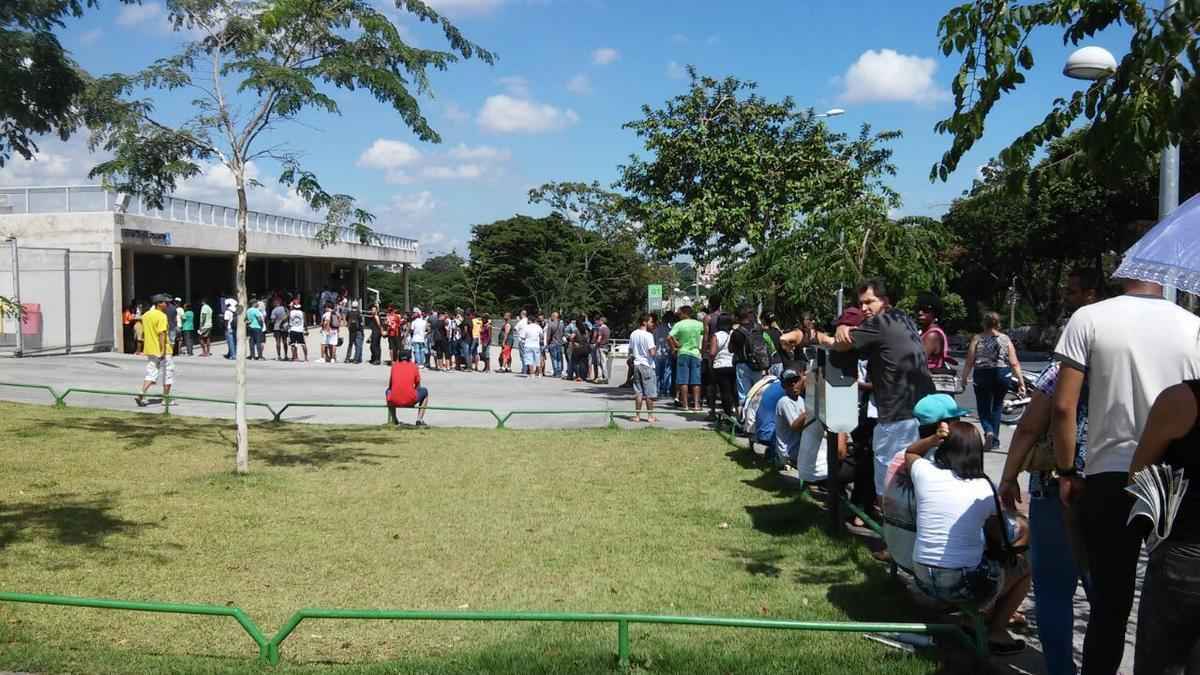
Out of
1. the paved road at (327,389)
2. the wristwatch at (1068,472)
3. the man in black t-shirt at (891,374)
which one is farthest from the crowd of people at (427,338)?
the wristwatch at (1068,472)

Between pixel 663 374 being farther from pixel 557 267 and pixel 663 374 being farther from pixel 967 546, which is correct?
pixel 557 267

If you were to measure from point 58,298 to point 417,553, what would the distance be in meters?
21.2

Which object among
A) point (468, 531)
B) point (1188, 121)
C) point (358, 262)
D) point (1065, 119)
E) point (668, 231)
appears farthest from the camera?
point (358, 262)

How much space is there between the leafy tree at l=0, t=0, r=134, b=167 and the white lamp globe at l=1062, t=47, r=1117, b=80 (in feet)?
25.7

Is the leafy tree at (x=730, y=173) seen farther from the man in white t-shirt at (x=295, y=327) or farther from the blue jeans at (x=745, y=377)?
the man in white t-shirt at (x=295, y=327)

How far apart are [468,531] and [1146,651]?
6.00 m

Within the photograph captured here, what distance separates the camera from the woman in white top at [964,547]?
4.96m

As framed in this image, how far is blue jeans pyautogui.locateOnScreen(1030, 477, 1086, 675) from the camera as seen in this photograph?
4316 millimetres

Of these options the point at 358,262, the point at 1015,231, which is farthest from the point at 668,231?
the point at 358,262

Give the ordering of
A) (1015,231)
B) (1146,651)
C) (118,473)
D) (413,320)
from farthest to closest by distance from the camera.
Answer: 1. (1015,231)
2. (413,320)
3. (118,473)
4. (1146,651)

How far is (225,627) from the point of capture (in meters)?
5.82

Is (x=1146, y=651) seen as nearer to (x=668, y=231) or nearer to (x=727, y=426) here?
(x=727, y=426)

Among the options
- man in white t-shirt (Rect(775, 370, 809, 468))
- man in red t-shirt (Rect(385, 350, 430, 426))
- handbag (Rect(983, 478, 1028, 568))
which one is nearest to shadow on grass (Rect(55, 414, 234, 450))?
man in red t-shirt (Rect(385, 350, 430, 426))

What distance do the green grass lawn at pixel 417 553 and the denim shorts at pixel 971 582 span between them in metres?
0.42
